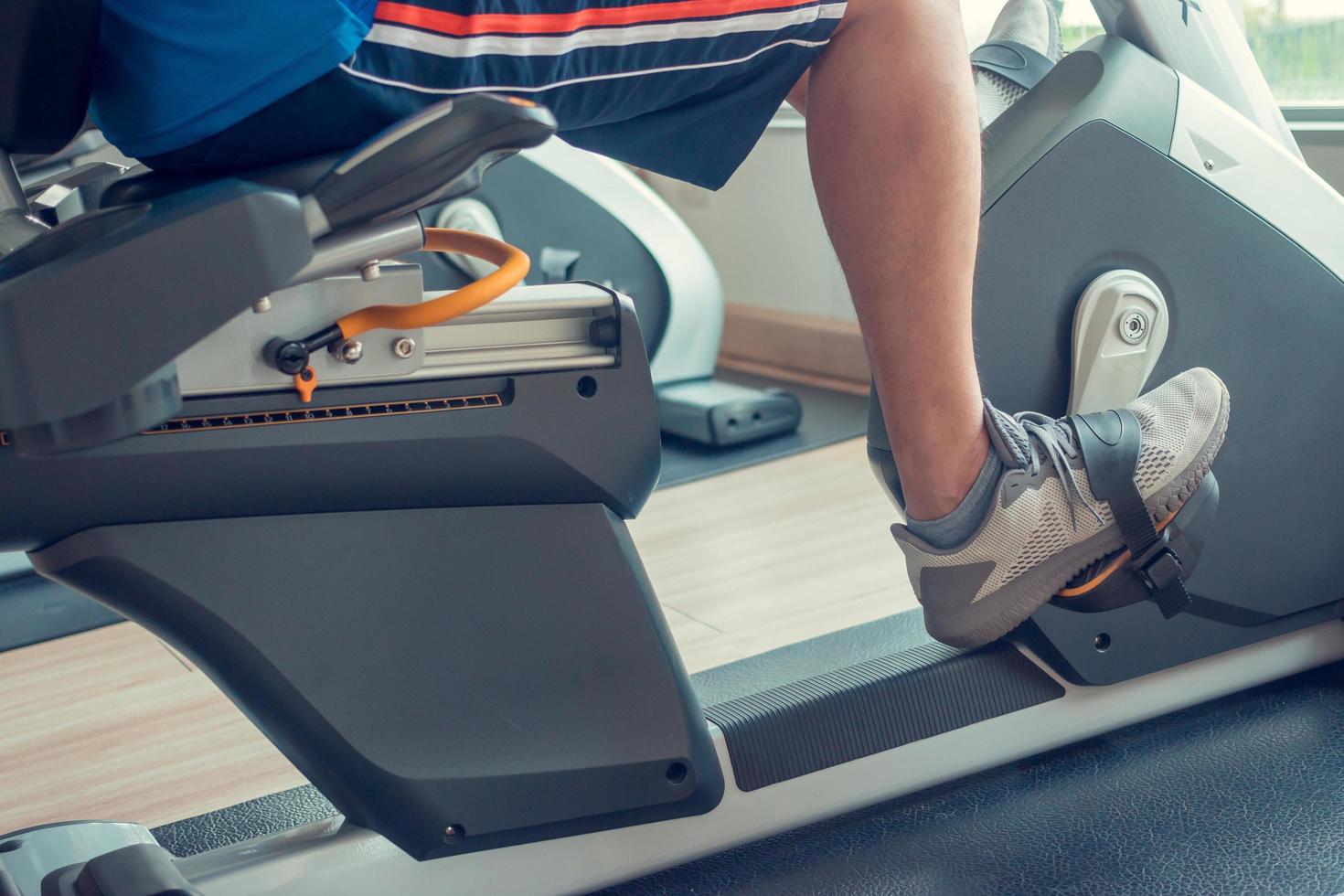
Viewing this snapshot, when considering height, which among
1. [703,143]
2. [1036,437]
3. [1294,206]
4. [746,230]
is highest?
[703,143]

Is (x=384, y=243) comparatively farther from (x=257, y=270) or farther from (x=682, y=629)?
(x=682, y=629)

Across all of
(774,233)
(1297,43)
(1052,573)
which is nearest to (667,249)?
(774,233)

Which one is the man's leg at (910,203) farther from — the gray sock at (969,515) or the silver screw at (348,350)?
the silver screw at (348,350)

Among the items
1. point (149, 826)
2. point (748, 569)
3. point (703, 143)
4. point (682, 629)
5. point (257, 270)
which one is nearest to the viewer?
point (257, 270)

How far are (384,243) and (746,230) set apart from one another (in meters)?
2.55

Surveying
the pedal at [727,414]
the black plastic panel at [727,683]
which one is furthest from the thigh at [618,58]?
the pedal at [727,414]

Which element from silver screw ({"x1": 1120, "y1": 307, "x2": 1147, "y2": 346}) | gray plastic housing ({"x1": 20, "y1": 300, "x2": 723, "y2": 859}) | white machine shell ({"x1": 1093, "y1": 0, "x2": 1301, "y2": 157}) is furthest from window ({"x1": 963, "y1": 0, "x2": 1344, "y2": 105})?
gray plastic housing ({"x1": 20, "y1": 300, "x2": 723, "y2": 859})

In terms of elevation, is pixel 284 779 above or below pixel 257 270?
below

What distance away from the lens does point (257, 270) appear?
0.72 m

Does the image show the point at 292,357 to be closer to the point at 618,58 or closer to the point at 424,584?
the point at 424,584

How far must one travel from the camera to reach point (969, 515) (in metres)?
1.10

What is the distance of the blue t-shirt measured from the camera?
2.54 ft

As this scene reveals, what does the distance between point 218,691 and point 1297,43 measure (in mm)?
2002

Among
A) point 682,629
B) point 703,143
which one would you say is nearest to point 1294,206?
point 703,143
